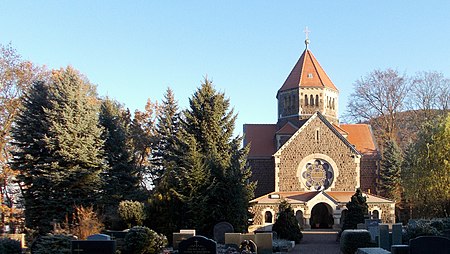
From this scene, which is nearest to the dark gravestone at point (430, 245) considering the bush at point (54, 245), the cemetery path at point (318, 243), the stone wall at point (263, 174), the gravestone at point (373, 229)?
the gravestone at point (373, 229)

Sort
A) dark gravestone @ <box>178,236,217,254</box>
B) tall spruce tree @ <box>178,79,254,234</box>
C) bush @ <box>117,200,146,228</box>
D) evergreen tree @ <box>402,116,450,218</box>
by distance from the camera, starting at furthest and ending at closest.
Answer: evergreen tree @ <box>402,116,450,218</box>
tall spruce tree @ <box>178,79,254,234</box>
bush @ <box>117,200,146,228</box>
dark gravestone @ <box>178,236,217,254</box>

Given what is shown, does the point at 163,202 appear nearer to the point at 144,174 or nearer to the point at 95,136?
the point at 95,136

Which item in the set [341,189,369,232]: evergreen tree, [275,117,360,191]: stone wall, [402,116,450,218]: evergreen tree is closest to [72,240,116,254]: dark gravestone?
[341,189,369,232]: evergreen tree

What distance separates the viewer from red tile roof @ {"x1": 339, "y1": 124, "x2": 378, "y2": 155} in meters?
44.8

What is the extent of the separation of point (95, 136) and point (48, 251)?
14.5m

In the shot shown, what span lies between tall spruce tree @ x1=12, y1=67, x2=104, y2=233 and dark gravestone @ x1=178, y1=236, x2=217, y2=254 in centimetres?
1501

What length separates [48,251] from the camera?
16312mm

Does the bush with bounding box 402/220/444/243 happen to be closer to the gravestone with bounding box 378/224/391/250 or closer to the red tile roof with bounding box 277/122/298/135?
the gravestone with bounding box 378/224/391/250

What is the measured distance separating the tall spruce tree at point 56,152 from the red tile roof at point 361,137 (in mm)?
24182

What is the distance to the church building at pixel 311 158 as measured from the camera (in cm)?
3831

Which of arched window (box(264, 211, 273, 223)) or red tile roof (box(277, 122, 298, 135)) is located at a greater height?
red tile roof (box(277, 122, 298, 135))

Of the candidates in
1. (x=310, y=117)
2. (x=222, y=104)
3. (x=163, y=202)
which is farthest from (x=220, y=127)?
(x=310, y=117)

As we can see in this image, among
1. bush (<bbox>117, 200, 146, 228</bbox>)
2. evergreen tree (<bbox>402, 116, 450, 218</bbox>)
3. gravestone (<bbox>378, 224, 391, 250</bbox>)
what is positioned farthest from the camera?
evergreen tree (<bbox>402, 116, 450, 218</bbox>)

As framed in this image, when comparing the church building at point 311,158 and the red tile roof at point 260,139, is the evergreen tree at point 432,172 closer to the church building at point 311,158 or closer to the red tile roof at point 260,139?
the church building at point 311,158
